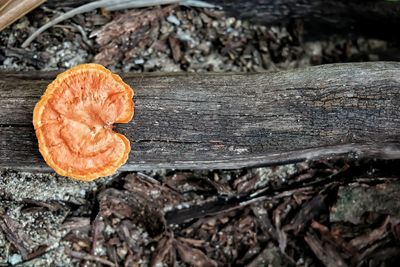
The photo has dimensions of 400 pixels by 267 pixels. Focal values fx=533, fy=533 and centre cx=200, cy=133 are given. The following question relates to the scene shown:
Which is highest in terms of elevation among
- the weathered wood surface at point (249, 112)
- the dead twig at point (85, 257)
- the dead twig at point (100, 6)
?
the dead twig at point (100, 6)

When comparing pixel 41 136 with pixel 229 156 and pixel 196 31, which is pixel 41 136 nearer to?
pixel 229 156

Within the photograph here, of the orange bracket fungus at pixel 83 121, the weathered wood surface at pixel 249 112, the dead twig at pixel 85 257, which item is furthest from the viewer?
the dead twig at pixel 85 257

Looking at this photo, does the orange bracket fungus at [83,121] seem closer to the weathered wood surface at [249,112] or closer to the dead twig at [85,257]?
the weathered wood surface at [249,112]

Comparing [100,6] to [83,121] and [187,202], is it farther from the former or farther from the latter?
[187,202]

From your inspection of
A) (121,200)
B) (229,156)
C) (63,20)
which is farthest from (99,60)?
(229,156)

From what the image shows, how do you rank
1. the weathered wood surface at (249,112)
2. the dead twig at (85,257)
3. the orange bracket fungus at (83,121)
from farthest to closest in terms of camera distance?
the dead twig at (85,257)
the weathered wood surface at (249,112)
the orange bracket fungus at (83,121)

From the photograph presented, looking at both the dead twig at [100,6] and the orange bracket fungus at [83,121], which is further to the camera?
the dead twig at [100,6]

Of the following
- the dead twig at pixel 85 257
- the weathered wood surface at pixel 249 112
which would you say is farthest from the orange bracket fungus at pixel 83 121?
the dead twig at pixel 85 257
